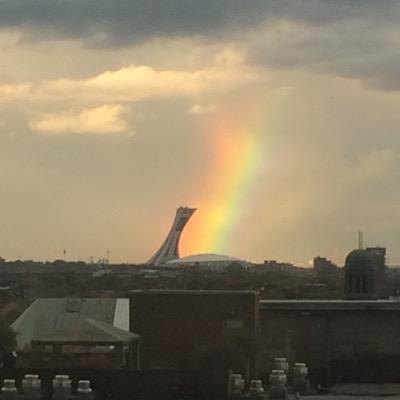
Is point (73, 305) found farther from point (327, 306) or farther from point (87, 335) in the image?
point (327, 306)

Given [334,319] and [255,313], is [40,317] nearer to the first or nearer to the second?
[255,313]

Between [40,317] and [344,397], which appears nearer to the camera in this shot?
[344,397]

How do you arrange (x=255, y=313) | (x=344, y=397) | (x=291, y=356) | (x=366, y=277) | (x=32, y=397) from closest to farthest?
(x=32, y=397) → (x=344, y=397) → (x=255, y=313) → (x=291, y=356) → (x=366, y=277)

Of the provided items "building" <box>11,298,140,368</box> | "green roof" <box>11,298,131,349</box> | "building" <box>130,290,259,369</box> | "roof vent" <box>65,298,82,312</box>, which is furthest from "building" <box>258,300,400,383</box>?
"roof vent" <box>65,298,82,312</box>

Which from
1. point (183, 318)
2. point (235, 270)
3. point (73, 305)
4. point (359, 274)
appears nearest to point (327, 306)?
point (183, 318)

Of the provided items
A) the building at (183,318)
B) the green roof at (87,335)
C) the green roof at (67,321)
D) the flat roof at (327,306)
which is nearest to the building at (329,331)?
the flat roof at (327,306)

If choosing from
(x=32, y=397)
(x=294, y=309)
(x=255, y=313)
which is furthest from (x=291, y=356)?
(x=32, y=397)

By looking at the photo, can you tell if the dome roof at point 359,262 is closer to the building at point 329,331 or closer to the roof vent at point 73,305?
the building at point 329,331
